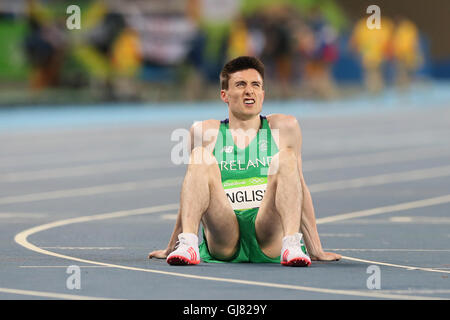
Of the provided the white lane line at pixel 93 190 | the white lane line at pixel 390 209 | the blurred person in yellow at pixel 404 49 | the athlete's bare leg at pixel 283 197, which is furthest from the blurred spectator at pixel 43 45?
the athlete's bare leg at pixel 283 197

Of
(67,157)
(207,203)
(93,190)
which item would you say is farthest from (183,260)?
(67,157)

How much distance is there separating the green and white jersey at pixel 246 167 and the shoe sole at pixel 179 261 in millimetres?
434

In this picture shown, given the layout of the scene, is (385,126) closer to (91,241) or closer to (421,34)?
(91,241)

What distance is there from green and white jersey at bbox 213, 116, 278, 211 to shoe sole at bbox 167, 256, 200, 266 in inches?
17.1

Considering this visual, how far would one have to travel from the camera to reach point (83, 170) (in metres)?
14.8

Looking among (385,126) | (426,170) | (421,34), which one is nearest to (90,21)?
(385,126)

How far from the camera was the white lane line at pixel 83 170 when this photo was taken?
13.9 meters

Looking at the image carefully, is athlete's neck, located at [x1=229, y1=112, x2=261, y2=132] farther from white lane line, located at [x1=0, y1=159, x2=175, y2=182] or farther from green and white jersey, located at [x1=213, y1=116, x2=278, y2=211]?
white lane line, located at [x1=0, y1=159, x2=175, y2=182]

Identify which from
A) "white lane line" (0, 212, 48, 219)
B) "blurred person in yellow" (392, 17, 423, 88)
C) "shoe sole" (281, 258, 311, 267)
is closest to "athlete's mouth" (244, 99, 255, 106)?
"shoe sole" (281, 258, 311, 267)

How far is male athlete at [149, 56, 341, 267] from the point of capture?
6.88m

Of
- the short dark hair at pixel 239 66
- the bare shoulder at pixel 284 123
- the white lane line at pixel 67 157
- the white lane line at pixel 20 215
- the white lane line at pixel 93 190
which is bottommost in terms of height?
the white lane line at pixel 67 157

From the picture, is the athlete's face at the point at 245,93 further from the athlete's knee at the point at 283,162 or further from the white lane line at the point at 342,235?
the white lane line at the point at 342,235

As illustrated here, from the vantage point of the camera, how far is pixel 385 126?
2417 cm

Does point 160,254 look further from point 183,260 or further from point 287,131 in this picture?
point 287,131
